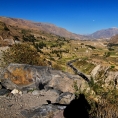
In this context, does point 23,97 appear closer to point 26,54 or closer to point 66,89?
point 66,89

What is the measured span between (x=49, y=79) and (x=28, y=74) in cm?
395

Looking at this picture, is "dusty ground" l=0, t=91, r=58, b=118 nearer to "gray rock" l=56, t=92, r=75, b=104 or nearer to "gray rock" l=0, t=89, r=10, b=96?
"gray rock" l=0, t=89, r=10, b=96

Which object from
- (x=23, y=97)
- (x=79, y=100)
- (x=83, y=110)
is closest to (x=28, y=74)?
(x=23, y=97)

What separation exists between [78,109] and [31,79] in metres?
12.9

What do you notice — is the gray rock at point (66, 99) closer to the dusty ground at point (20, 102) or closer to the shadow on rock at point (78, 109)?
the shadow on rock at point (78, 109)

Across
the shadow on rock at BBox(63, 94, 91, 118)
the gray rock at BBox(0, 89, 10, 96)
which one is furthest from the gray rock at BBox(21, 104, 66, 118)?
the gray rock at BBox(0, 89, 10, 96)

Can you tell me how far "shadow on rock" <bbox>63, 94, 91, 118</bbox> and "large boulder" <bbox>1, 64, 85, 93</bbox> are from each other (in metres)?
8.83

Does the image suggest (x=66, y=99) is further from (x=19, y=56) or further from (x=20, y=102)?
(x=19, y=56)

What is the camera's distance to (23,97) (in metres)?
30.4

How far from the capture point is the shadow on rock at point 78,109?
76.0ft

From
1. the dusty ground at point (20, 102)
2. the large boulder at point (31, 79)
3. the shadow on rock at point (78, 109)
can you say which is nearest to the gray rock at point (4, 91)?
the dusty ground at point (20, 102)

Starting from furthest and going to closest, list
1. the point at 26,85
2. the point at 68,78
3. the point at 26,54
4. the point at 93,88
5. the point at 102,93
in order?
1. the point at 26,54
2. the point at 68,78
3. the point at 26,85
4. the point at 93,88
5. the point at 102,93

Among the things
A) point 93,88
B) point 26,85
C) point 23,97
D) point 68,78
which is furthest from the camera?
point 68,78

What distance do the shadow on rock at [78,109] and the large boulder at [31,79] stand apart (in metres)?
8.83
